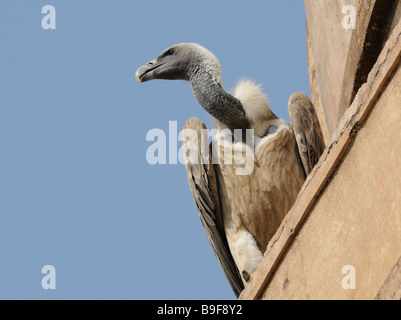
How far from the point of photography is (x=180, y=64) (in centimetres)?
1185

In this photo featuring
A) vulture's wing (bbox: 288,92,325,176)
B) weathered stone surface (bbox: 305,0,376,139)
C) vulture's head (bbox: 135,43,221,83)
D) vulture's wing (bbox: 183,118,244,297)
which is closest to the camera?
weathered stone surface (bbox: 305,0,376,139)

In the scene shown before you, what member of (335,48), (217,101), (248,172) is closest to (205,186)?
(248,172)

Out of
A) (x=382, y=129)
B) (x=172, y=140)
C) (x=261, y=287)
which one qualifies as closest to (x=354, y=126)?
(x=382, y=129)

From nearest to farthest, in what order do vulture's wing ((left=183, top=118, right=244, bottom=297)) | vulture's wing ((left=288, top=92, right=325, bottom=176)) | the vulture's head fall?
vulture's wing ((left=288, top=92, right=325, bottom=176)) < vulture's wing ((left=183, top=118, right=244, bottom=297)) < the vulture's head

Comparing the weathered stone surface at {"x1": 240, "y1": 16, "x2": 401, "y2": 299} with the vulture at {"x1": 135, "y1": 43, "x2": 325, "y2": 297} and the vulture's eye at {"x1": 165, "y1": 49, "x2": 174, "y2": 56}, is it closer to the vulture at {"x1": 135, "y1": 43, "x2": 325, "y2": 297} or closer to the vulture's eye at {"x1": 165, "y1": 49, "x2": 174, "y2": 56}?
the vulture at {"x1": 135, "y1": 43, "x2": 325, "y2": 297}

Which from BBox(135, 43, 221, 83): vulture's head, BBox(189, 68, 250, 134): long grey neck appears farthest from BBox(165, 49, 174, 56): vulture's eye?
BBox(189, 68, 250, 134): long grey neck

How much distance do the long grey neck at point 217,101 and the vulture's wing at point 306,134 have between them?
0.63m

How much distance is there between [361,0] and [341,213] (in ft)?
7.59

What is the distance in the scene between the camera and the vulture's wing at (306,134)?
10117 millimetres

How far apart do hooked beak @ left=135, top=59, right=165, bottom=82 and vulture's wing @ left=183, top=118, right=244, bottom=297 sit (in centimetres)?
133

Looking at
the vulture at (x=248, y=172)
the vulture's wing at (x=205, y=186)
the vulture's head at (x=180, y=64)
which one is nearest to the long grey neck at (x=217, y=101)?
the vulture at (x=248, y=172)

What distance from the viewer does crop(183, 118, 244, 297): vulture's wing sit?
A: 10320 mm

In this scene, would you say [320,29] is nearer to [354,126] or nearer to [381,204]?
[354,126]

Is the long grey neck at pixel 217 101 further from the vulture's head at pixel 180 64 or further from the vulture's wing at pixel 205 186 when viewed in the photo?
the vulture's wing at pixel 205 186
